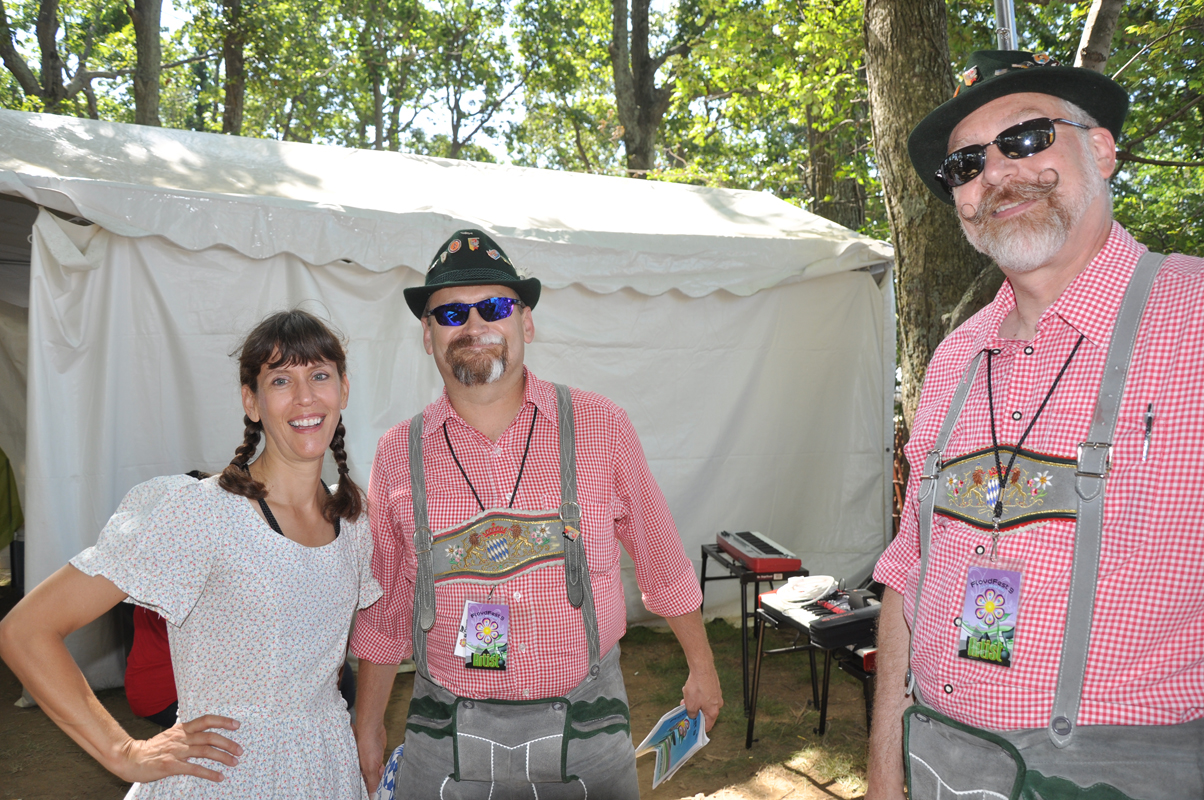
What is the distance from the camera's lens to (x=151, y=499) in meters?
1.56

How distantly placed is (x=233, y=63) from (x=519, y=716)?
13.1 m

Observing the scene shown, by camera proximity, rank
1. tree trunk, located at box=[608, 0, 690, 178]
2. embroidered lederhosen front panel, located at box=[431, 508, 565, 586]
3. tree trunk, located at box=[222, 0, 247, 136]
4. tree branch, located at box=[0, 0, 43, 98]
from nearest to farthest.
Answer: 1. embroidered lederhosen front panel, located at box=[431, 508, 565, 586]
2. tree branch, located at box=[0, 0, 43, 98]
3. tree trunk, located at box=[222, 0, 247, 136]
4. tree trunk, located at box=[608, 0, 690, 178]

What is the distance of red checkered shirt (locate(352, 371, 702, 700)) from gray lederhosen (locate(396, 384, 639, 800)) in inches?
1.1

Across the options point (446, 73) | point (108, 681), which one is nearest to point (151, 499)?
point (108, 681)

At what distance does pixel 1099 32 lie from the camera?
3805mm

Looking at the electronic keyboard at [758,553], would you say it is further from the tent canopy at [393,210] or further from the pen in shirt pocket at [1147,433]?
the pen in shirt pocket at [1147,433]

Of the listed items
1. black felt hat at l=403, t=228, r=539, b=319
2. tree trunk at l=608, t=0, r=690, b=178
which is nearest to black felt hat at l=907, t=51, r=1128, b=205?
black felt hat at l=403, t=228, r=539, b=319

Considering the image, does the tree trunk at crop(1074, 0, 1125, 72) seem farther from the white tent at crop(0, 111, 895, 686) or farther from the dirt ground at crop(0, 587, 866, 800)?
the dirt ground at crop(0, 587, 866, 800)

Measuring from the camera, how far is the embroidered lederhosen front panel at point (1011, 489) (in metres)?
1.27

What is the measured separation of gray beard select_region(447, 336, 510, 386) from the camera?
1951 millimetres

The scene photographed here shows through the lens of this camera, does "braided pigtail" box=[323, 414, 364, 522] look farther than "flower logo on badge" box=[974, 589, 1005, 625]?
Yes

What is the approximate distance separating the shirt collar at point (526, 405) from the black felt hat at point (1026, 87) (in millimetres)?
1074

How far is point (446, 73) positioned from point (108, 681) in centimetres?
1753

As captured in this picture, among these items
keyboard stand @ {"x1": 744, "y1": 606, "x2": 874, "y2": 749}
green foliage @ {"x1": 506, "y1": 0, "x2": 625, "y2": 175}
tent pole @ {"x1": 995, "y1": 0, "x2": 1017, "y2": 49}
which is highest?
green foliage @ {"x1": 506, "y1": 0, "x2": 625, "y2": 175}
